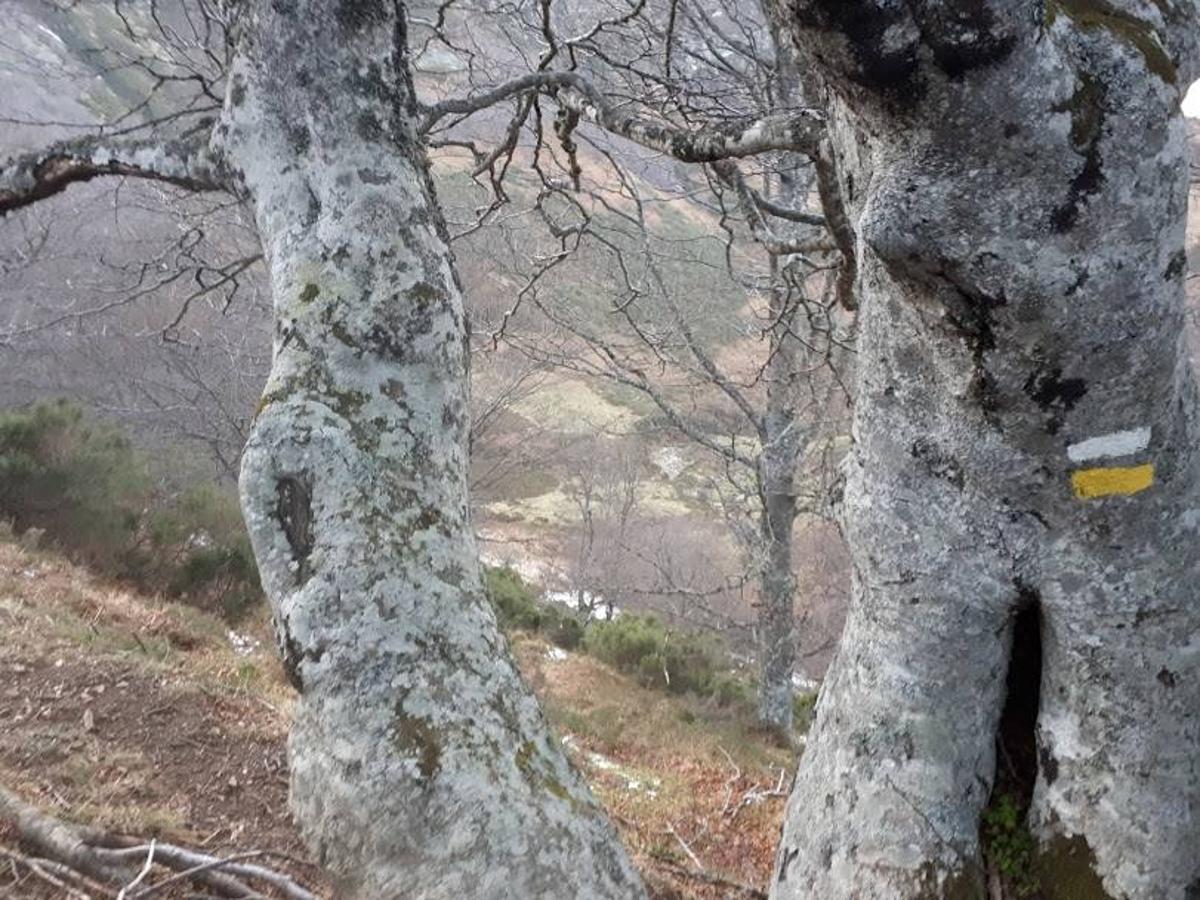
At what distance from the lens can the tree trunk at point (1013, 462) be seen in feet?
3.60

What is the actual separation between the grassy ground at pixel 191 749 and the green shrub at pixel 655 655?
2.49 m

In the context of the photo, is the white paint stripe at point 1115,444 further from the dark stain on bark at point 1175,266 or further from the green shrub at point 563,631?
the green shrub at point 563,631

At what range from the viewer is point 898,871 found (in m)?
1.44

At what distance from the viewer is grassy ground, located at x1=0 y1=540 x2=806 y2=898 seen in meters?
3.17

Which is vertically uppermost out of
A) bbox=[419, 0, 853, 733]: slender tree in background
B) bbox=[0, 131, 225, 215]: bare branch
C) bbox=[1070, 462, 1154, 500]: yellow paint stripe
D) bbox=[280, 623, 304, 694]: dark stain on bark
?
bbox=[419, 0, 853, 733]: slender tree in background

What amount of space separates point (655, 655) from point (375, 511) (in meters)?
9.37

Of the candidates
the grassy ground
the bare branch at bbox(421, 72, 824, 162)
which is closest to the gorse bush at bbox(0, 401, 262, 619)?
the grassy ground

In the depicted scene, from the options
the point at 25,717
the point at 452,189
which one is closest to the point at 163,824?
the point at 25,717

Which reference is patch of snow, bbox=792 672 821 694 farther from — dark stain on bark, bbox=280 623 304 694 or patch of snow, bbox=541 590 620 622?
dark stain on bark, bbox=280 623 304 694

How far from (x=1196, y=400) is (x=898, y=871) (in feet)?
2.78

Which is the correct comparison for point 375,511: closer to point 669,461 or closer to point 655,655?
point 655,655

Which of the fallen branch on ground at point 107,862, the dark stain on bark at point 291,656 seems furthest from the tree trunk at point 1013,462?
the fallen branch on ground at point 107,862

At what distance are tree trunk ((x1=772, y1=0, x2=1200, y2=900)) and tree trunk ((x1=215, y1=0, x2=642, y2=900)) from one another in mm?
509

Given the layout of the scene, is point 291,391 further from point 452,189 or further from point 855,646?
point 452,189
